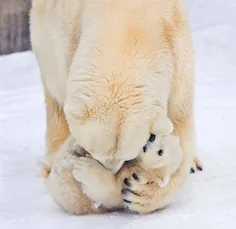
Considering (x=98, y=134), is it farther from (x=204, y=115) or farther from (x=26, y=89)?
(x=26, y=89)

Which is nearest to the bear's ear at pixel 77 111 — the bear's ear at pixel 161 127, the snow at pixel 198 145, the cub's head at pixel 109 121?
the cub's head at pixel 109 121

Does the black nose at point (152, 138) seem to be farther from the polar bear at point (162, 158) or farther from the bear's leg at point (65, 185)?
the bear's leg at point (65, 185)

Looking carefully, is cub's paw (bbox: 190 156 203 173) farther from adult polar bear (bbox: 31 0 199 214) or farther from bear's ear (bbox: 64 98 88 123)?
bear's ear (bbox: 64 98 88 123)

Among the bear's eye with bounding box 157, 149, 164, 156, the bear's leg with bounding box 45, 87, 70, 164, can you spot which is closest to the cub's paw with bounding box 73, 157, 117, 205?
the bear's eye with bounding box 157, 149, 164, 156

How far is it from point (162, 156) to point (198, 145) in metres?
0.77

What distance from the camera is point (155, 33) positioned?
1758 mm

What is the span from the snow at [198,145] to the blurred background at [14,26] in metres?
0.18

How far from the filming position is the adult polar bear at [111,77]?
62.6 inches

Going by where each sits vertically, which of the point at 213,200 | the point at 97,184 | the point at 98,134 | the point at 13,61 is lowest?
the point at 13,61

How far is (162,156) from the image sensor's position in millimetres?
1788

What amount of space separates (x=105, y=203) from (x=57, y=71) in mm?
410

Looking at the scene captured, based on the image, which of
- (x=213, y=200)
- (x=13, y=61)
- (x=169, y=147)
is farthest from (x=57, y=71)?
(x=13, y=61)

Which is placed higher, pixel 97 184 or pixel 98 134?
pixel 98 134

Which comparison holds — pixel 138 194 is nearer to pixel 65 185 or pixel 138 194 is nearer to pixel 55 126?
pixel 65 185
